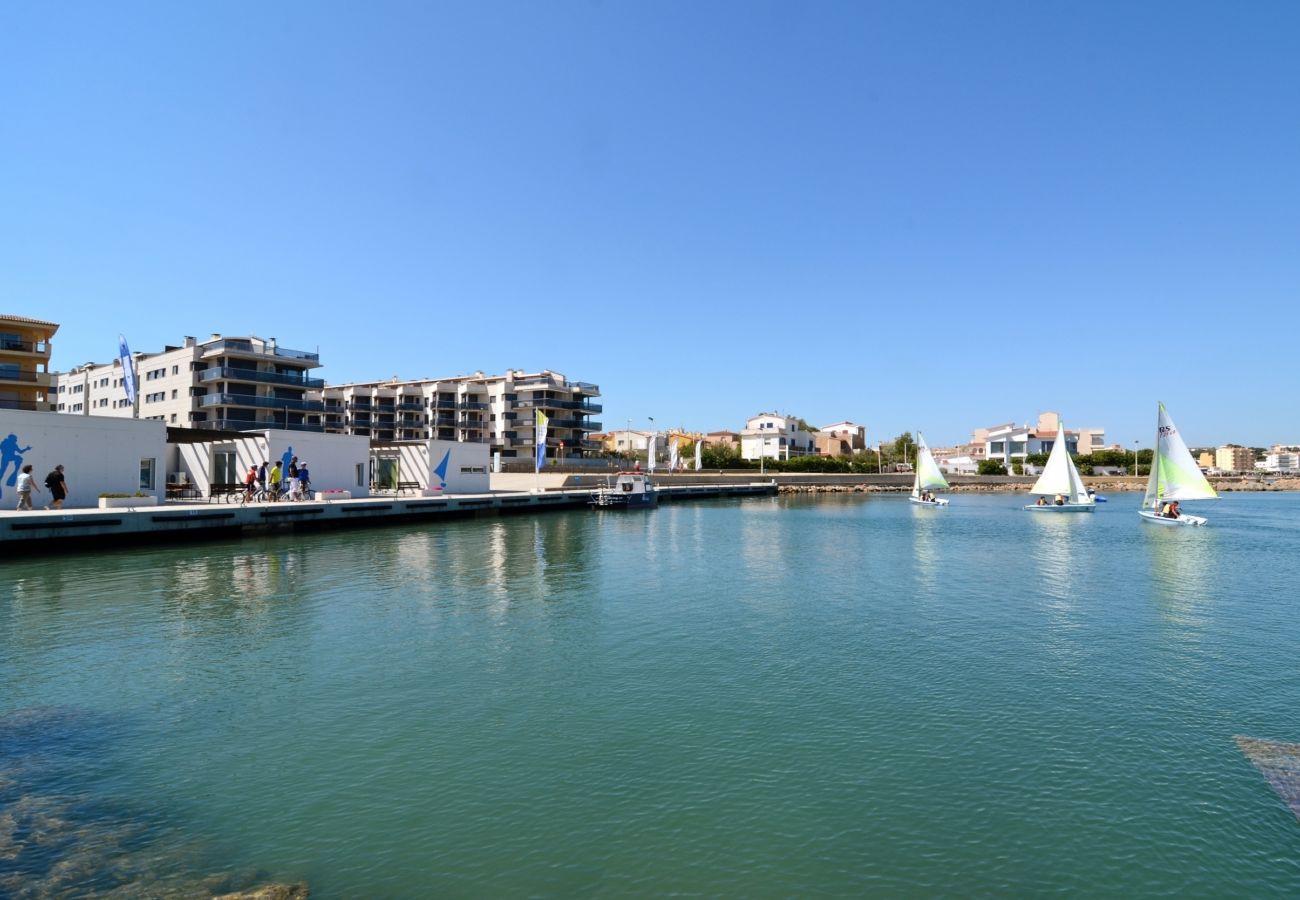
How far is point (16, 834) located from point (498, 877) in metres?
5.73

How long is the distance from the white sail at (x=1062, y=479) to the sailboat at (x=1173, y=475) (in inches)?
565

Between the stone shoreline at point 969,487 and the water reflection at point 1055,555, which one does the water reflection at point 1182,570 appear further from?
the stone shoreline at point 969,487

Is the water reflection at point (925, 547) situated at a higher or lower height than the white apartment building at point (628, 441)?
lower

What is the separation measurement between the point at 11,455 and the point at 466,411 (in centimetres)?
7888

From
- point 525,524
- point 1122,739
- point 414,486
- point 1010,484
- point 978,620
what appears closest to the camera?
point 1122,739

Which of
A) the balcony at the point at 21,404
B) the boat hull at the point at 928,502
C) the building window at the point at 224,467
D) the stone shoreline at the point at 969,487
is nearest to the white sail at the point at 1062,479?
the boat hull at the point at 928,502

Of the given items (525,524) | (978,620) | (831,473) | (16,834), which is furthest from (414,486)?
(831,473)

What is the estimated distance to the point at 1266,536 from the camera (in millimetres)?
47500

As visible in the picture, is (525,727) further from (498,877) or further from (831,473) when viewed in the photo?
(831,473)

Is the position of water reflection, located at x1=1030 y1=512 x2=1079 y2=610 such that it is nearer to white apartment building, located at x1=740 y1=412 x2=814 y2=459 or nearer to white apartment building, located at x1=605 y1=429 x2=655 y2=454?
white apartment building, located at x1=740 y1=412 x2=814 y2=459

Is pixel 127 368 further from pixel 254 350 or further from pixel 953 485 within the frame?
pixel 953 485

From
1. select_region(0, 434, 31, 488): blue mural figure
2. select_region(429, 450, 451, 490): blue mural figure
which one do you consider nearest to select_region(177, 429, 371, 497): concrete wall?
select_region(429, 450, 451, 490): blue mural figure

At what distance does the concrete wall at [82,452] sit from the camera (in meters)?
31.7

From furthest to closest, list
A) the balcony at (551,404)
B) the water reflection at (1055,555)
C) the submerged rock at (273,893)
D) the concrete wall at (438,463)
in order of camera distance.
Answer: the balcony at (551,404)
the concrete wall at (438,463)
the water reflection at (1055,555)
the submerged rock at (273,893)
